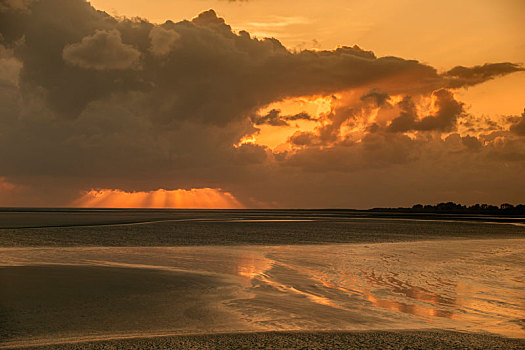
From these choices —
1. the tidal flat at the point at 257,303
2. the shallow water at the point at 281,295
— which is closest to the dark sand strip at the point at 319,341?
the tidal flat at the point at 257,303

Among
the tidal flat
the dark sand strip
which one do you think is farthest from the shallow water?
the dark sand strip

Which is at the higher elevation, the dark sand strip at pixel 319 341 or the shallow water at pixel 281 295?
the dark sand strip at pixel 319 341

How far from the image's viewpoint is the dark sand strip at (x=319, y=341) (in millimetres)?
9852

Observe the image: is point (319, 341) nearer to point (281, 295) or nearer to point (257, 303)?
point (257, 303)

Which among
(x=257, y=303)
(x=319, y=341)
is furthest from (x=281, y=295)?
(x=319, y=341)

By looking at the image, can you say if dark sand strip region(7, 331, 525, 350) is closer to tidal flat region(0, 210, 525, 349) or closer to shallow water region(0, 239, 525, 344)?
tidal flat region(0, 210, 525, 349)

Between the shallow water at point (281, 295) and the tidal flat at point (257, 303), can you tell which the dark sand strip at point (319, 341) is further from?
the shallow water at point (281, 295)

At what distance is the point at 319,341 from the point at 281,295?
625 centimetres

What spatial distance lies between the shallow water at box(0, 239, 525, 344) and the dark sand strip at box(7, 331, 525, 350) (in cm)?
74

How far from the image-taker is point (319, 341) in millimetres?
10336

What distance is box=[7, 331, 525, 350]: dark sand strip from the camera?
9.85 meters

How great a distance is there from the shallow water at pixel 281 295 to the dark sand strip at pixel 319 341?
74 centimetres

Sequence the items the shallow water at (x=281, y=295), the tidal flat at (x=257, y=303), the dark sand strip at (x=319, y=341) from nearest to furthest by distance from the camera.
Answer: the dark sand strip at (x=319, y=341) < the tidal flat at (x=257, y=303) < the shallow water at (x=281, y=295)

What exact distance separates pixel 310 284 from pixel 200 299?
5346mm
